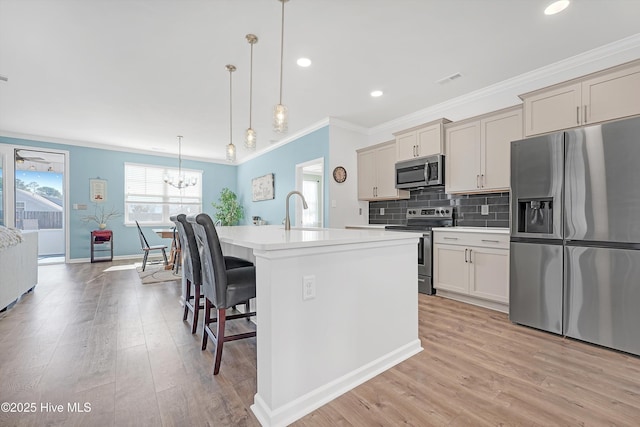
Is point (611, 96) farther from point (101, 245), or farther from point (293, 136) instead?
point (101, 245)

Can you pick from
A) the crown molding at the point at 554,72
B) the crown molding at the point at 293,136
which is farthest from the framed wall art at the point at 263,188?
the crown molding at the point at 554,72

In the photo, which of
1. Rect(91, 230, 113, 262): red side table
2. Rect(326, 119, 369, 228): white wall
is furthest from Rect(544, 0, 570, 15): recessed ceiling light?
Rect(91, 230, 113, 262): red side table

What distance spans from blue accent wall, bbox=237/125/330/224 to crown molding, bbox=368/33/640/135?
165 cm

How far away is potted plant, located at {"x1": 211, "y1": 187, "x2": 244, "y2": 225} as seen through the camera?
287 inches

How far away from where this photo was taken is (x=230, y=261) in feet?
8.11

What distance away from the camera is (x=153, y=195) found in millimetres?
7016

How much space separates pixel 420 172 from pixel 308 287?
3.02 m

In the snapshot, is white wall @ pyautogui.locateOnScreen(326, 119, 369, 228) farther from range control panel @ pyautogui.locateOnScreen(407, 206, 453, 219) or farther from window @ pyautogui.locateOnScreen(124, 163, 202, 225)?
window @ pyautogui.locateOnScreen(124, 163, 202, 225)

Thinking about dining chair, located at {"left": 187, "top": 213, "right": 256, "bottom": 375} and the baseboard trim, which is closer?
the baseboard trim

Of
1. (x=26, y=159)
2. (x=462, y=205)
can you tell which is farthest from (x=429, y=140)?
(x=26, y=159)

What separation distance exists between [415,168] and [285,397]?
3382mm

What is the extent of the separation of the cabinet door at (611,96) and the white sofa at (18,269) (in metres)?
5.70

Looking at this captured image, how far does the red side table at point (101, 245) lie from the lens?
5.96m

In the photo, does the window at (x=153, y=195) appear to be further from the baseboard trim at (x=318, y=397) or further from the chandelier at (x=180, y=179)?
the baseboard trim at (x=318, y=397)
